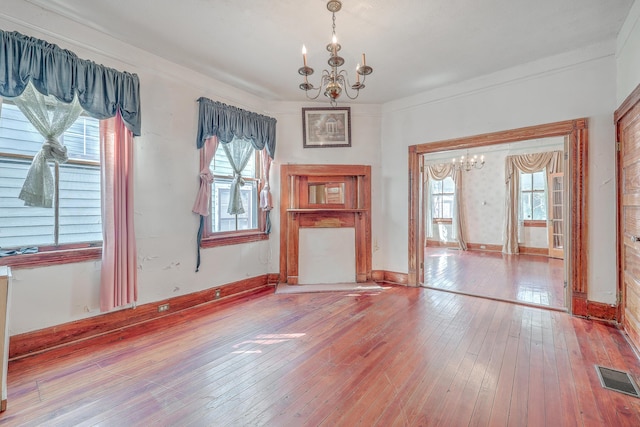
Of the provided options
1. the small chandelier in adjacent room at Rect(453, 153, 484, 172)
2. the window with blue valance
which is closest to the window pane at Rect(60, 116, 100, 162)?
the window with blue valance

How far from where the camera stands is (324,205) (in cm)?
456

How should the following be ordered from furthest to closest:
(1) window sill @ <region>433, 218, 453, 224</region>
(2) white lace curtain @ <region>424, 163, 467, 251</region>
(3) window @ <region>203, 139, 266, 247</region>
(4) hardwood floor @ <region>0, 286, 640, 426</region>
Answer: (1) window sill @ <region>433, 218, 453, 224</region> < (2) white lace curtain @ <region>424, 163, 467, 251</region> < (3) window @ <region>203, 139, 266, 247</region> < (4) hardwood floor @ <region>0, 286, 640, 426</region>

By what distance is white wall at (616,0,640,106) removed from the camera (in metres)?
2.32

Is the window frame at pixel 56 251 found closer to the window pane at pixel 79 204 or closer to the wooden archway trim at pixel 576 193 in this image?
the window pane at pixel 79 204

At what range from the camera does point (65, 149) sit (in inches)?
98.1

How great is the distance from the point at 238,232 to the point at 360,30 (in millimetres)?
2945

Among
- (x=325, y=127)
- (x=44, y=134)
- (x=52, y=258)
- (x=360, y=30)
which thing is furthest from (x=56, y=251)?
(x=325, y=127)

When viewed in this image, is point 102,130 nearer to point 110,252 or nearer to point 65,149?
point 65,149

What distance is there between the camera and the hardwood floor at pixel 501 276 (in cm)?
387

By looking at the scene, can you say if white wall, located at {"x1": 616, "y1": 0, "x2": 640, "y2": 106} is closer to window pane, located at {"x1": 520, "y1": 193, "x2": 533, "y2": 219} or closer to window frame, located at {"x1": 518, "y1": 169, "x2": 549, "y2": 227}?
window frame, located at {"x1": 518, "y1": 169, "x2": 549, "y2": 227}

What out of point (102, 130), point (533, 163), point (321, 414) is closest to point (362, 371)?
point (321, 414)

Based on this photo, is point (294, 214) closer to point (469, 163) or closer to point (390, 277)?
point (390, 277)

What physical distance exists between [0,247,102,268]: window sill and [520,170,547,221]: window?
8.92 meters

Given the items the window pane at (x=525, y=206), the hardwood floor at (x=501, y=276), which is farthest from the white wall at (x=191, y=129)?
the window pane at (x=525, y=206)
